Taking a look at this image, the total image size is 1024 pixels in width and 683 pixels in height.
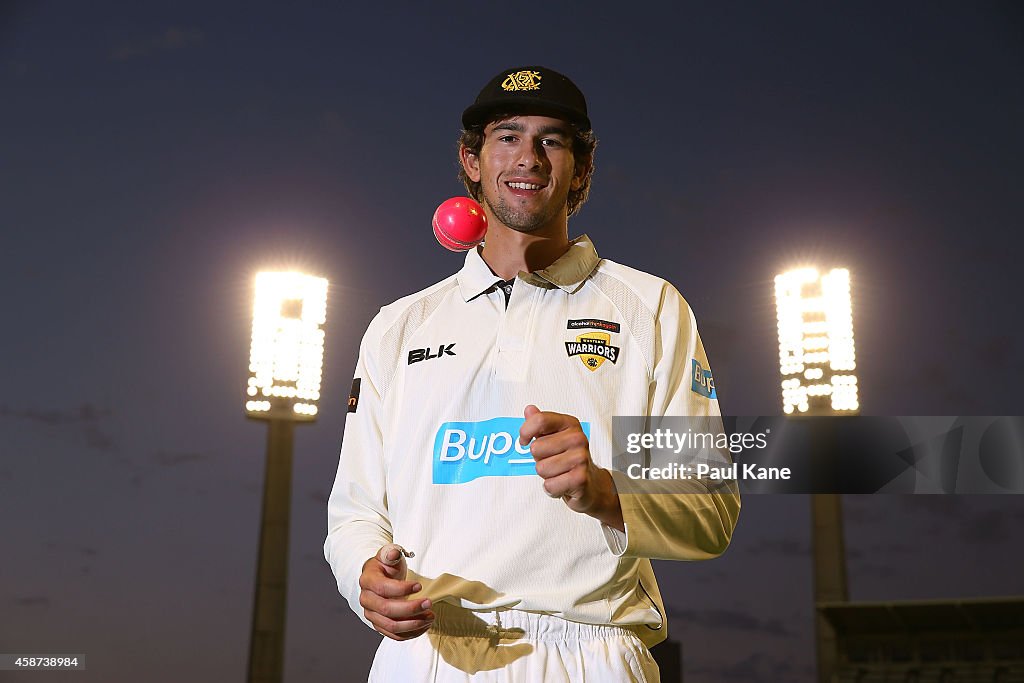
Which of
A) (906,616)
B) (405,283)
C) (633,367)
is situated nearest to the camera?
(633,367)

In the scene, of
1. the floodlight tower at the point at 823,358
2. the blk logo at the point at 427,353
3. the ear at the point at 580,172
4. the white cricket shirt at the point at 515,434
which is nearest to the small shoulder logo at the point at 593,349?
the white cricket shirt at the point at 515,434

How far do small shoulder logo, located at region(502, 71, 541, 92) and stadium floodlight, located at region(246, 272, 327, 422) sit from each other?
1316cm

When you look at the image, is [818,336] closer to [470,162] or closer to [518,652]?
[470,162]

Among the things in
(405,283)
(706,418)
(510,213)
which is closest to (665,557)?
(706,418)

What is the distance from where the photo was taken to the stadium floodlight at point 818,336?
1573 centimetres

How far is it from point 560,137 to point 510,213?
0.63 feet

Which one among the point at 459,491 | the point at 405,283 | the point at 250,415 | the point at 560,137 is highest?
the point at 405,283

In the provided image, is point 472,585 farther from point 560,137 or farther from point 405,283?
point 405,283

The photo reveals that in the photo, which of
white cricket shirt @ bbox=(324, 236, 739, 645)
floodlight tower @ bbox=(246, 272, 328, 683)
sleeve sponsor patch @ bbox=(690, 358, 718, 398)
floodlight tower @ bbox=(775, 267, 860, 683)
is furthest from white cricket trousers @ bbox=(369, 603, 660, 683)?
floodlight tower @ bbox=(775, 267, 860, 683)

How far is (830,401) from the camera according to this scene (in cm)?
1591

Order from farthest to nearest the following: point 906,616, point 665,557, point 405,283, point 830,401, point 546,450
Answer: point 830,401 → point 906,616 → point 405,283 → point 665,557 → point 546,450

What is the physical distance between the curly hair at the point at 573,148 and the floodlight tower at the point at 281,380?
42.2ft

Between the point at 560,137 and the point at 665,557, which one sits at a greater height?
the point at 560,137

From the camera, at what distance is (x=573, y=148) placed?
221cm
